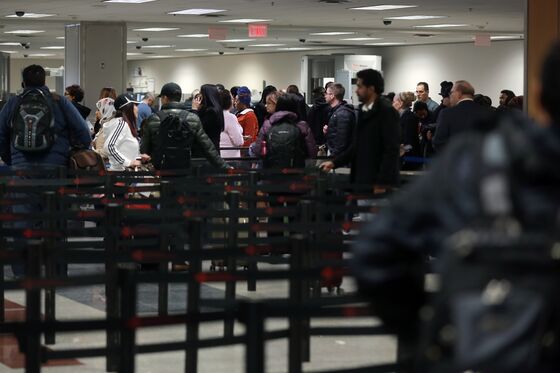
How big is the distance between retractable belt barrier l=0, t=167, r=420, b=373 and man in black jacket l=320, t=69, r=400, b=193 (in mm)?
190

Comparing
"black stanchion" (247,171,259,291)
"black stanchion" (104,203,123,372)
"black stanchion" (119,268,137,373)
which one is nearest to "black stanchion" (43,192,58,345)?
"black stanchion" (104,203,123,372)

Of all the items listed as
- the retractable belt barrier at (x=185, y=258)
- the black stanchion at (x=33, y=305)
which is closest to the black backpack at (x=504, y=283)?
the retractable belt barrier at (x=185, y=258)

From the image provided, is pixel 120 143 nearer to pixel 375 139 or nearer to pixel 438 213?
pixel 375 139

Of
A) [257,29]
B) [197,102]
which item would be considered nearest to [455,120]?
[197,102]

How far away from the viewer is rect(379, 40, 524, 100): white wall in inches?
1593

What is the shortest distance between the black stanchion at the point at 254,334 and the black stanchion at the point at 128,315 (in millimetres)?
547

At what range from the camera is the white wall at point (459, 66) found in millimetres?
40469

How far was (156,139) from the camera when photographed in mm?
12305

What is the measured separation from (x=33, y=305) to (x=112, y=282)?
358 millimetres

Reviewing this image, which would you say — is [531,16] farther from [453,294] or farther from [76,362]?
[453,294]

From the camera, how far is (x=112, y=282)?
5.70m

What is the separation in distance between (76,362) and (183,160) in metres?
4.99

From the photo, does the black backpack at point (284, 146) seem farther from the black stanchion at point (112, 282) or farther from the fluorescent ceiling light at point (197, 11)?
the fluorescent ceiling light at point (197, 11)

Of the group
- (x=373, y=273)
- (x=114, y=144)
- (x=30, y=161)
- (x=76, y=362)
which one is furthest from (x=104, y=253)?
(x=114, y=144)
